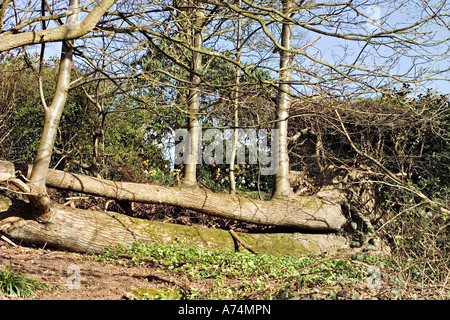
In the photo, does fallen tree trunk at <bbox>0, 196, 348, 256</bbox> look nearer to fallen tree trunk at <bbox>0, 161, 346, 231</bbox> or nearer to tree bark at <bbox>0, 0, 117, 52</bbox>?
fallen tree trunk at <bbox>0, 161, 346, 231</bbox>

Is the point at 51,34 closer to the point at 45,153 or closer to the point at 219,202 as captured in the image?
the point at 45,153

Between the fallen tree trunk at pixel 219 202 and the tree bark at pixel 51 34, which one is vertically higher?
the tree bark at pixel 51 34

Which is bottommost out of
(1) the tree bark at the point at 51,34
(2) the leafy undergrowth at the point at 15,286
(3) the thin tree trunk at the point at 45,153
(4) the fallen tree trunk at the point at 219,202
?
(2) the leafy undergrowth at the point at 15,286

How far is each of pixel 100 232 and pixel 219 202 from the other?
2374 millimetres

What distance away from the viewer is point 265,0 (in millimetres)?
7270

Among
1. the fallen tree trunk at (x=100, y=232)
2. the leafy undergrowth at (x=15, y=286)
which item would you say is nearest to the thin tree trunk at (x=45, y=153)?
the fallen tree trunk at (x=100, y=232)

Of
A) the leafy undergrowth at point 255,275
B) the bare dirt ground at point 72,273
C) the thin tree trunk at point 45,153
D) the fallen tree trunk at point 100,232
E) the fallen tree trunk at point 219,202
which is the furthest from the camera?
the fallen tree trunk at point 219,202

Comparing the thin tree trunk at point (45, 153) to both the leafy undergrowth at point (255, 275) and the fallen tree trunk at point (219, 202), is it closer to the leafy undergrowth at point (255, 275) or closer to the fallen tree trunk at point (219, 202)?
the fallen tree trunk at point (219, 202)

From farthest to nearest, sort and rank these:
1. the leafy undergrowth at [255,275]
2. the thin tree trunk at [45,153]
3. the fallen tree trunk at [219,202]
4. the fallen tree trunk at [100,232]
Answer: the fallen tree trunk at [219,202] → the fallen tree trunk at [100,232] → the thin tree trunk at [45,153] → the leafy undergrowth at [255,275]

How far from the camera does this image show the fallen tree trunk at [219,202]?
Answer: 27.2ft

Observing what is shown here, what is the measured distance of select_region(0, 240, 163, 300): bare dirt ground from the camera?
17.4 ft

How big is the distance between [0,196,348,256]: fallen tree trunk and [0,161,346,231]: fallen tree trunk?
0.43 m

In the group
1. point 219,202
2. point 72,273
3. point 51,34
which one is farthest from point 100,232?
point 51,34

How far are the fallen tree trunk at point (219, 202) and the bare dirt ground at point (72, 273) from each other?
1303 millimetres
